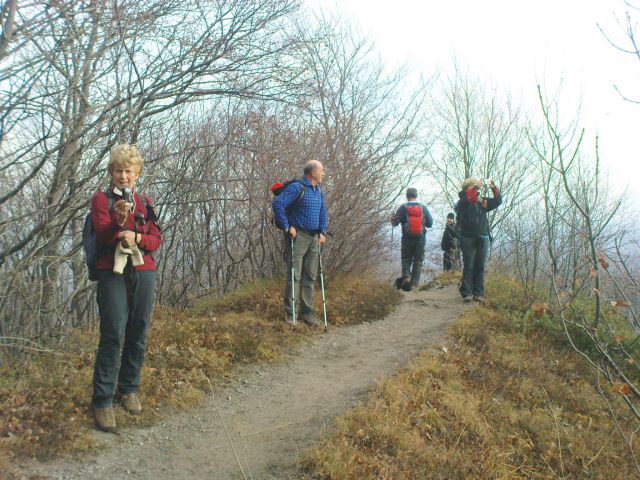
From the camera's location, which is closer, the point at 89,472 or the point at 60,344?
the point at 89,472

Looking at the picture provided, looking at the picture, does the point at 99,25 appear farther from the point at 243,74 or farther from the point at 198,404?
the point at 198,404

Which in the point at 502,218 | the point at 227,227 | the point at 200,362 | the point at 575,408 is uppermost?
the point at 502,218

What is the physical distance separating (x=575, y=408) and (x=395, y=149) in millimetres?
6698

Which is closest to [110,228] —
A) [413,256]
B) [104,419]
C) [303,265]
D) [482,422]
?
[104,419]

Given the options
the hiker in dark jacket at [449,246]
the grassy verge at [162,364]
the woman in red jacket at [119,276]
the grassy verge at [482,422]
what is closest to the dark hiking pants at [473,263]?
the grassy verge at [482,422]

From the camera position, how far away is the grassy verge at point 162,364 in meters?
3.78

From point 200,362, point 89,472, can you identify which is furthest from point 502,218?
point 89,472

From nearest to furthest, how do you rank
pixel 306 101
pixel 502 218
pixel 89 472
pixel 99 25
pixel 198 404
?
1. pixel 89 472
2. pixel 198 404
3. pixel 99 25
4. pixel 306 101
5. pixel 502 218

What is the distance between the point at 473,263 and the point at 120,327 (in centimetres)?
623

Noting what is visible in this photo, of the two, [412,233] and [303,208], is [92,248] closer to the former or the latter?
[303,208]

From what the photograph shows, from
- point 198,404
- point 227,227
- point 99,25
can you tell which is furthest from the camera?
point 227,227

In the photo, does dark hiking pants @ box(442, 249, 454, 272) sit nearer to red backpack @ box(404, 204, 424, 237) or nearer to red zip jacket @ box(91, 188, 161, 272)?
red backpack @ box(404, 204, 424, 237)

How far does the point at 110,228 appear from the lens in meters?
3.81

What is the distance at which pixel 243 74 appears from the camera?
7.64 m
